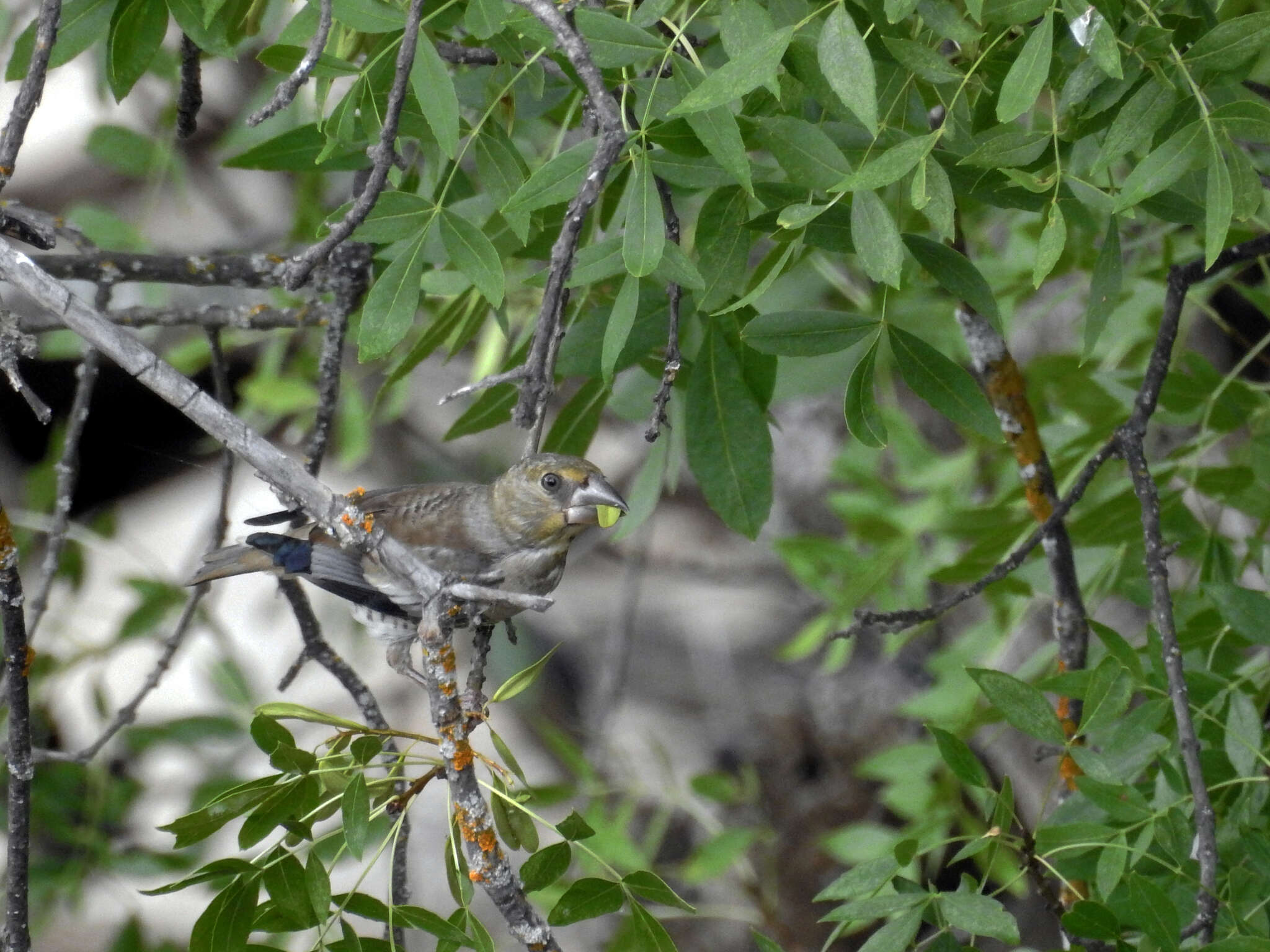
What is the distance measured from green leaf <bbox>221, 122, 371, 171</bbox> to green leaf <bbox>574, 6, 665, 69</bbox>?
654 millimetres

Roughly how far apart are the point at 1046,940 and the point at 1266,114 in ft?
13.0

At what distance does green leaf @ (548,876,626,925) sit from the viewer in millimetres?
1520

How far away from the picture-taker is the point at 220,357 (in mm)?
2488

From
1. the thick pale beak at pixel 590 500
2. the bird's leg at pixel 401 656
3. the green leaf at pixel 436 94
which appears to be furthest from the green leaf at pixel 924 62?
the bird's leg at pixel 401 656

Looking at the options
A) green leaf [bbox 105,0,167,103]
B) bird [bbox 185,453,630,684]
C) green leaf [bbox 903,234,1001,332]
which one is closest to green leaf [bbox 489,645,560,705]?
bird [bbox 185,453,630,684]

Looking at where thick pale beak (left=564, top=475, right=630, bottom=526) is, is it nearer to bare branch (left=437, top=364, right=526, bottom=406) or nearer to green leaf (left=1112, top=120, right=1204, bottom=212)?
bare branch (left=437, top=364, right=526, bottom=406)

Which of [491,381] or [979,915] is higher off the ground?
[491,381]

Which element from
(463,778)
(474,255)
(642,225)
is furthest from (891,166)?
(463,778)

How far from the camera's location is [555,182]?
58.3 inches

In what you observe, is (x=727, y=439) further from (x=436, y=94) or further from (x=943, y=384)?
(x=436, y=94)

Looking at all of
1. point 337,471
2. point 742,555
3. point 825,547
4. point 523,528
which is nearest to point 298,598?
point 523,528

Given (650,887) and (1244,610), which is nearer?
(650,887)

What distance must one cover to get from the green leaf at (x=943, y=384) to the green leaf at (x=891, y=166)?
1.20ft

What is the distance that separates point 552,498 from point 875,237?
820 millimetres
